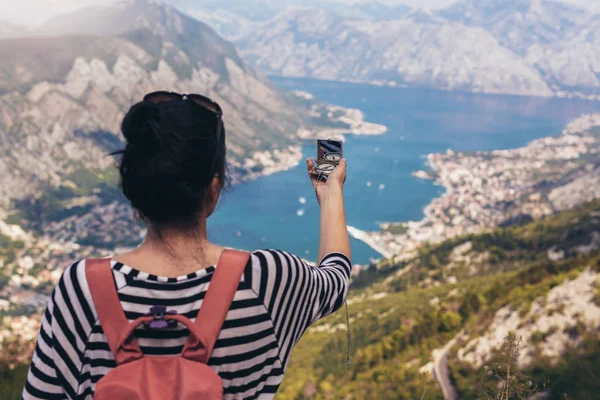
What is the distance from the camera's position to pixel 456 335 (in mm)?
15805

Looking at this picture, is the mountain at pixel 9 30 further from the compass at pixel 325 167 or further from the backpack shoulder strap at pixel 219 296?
the backpack shoulder strap at pixel 219 296

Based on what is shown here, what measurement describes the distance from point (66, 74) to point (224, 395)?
14967 cm

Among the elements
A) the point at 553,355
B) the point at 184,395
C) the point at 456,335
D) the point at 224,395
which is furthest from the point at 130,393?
the point at 456,335

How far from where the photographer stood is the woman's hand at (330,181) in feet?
6.06

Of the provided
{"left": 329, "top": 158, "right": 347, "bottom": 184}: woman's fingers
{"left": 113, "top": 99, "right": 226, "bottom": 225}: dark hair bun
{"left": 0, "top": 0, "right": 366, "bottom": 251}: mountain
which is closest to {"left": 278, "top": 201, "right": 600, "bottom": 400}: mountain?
{"left": 329, "top": 158, "right": 347, "bottom": 184}: woman's fingers

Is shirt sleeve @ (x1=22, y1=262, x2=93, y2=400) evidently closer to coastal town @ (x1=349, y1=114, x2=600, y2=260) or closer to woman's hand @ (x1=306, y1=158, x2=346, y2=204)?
woman's hand @ (x1=306, y1=158, x2=346, y2=204)

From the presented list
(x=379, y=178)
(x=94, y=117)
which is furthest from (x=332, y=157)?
(x=94, y=117)

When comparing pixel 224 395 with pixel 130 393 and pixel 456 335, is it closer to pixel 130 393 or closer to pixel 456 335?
pixel 130 393

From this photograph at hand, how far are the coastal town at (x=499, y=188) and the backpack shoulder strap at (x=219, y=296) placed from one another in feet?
180

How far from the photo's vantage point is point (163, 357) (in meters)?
1.18

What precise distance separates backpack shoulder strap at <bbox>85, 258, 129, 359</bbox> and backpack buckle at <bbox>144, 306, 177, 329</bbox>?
0.20 ft

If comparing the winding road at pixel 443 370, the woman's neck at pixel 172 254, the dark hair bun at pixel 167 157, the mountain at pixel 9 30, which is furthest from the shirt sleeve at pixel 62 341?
the mountain at pixel 9 30

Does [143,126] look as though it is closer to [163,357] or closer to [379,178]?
[163,357]

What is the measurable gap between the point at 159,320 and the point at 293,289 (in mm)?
384
